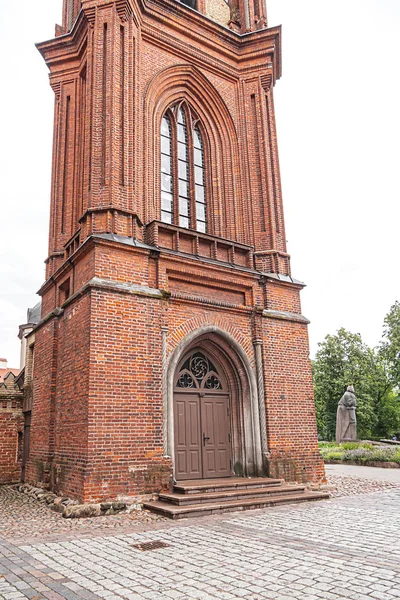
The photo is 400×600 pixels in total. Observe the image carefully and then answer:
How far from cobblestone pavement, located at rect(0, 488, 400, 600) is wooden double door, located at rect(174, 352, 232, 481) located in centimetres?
281

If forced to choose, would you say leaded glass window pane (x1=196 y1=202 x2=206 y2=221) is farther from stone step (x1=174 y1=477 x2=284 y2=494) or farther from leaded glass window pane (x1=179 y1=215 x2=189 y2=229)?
stone step (x1=174 y1=477 x2=284 y2=494)

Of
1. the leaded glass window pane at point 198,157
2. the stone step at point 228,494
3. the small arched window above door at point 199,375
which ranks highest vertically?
the leaded glass window pane at point 198,157

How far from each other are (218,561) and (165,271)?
6480 mm

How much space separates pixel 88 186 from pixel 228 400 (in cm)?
595

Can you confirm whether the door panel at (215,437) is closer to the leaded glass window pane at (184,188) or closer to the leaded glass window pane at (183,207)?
the leaded glass window pane at (183,207)

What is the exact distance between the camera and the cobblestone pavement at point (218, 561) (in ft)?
14.2

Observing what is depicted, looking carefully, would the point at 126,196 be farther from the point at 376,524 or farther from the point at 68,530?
the point at 376,524

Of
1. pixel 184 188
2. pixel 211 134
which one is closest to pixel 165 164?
pixel 184 188

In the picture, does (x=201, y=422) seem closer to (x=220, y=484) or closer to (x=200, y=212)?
(x=220, y=484)

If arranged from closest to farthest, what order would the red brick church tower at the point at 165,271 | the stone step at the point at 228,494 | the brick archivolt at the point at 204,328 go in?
the stone step at the point at 228,494, the red brick church tower at the point at 165,271, the brick archivolt at the point at 204,328

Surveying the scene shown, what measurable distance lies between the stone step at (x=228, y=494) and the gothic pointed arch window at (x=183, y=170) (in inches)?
268

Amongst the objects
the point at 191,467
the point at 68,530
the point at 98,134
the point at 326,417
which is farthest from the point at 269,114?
the point at 326,417

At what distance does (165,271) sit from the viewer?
10.7 metres

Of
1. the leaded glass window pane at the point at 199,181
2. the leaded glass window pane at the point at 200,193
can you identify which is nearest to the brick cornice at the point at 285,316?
the leaded glass window pane at the point at 199,181
